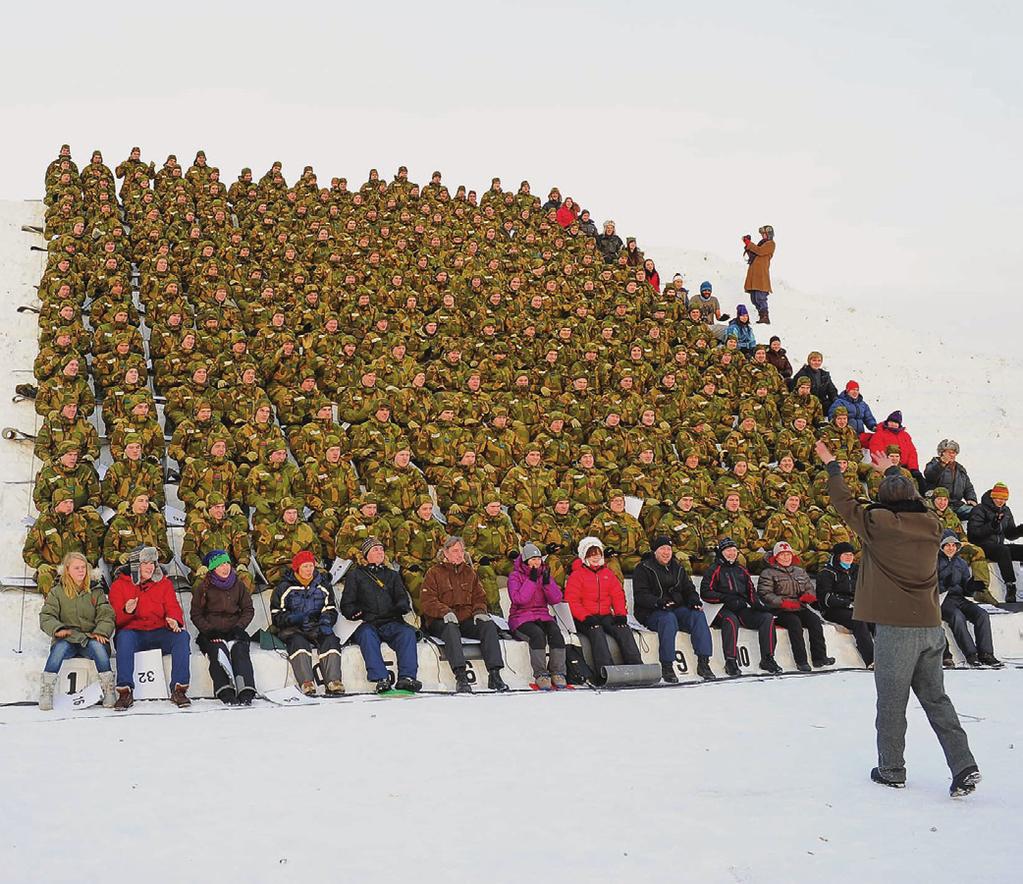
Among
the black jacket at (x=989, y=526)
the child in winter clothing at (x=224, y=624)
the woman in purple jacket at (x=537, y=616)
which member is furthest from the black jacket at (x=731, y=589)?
the child in winter clothing at (x=224, y=624)

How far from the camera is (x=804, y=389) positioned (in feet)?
49.8

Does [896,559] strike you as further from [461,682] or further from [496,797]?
[461,682]

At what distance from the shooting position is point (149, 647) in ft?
27.3

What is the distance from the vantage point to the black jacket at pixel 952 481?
13414mm

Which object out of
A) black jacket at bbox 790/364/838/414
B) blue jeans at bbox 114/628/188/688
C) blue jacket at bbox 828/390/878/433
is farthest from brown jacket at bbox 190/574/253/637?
black jacket at bbox 790/364/838/414

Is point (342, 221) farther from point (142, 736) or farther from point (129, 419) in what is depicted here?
point (142, 736)

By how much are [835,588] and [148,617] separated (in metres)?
5.98

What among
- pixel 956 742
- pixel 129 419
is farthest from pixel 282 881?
pixel 129 419

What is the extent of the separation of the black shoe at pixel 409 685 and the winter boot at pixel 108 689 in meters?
1.94

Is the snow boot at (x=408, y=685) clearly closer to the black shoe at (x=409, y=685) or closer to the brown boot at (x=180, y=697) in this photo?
the black shoe at (x=409, y=685)

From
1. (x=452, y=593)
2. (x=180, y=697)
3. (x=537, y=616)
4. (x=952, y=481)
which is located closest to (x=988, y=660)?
(x=952, y=481)

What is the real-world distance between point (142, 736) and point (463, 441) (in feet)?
19.6

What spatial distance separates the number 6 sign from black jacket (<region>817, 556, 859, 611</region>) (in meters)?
5.80

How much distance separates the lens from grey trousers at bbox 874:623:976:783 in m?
5.22
